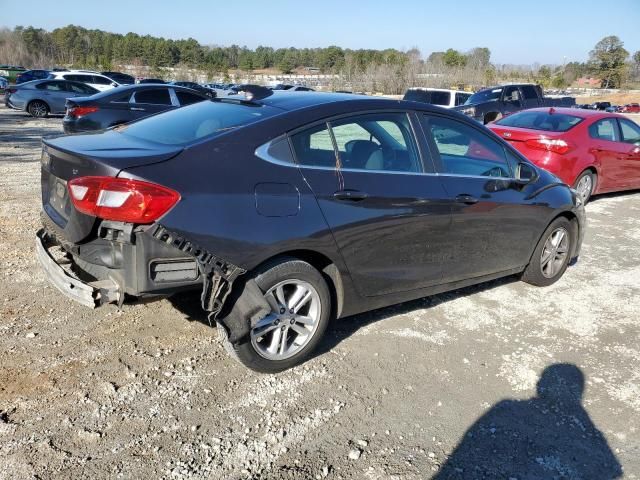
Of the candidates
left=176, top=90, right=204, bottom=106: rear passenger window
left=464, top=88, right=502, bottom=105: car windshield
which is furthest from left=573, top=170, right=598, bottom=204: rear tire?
left=176, top=90, right=204, bottom=106: rear passenger window

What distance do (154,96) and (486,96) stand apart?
10.1 metres

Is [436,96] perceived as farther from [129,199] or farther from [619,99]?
[619,99]

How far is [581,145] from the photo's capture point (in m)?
8.48

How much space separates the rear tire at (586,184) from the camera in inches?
343

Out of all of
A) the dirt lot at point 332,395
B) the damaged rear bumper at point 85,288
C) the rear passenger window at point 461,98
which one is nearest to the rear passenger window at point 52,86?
the rear passenger window at point 461,98

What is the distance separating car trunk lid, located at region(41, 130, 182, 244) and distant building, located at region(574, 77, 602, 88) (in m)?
104

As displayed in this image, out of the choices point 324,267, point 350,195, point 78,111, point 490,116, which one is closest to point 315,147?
point 350,195

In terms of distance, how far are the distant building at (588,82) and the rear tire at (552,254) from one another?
10121 cm

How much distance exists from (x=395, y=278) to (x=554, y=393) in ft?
4.10

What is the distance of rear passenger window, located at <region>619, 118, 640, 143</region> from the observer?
941 centimetres

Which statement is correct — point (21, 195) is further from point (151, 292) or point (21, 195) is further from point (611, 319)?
point (611, 319)

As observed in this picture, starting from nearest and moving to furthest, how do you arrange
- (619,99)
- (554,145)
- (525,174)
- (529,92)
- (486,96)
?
(525,174)
(554,145)
(486,96)
(529,92)
(619,99)

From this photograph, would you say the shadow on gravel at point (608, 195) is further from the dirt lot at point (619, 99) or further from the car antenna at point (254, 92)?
the dirt lot at point (619, 99)

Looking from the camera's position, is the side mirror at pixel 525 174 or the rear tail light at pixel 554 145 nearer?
the side mirror at pixel 525 174
